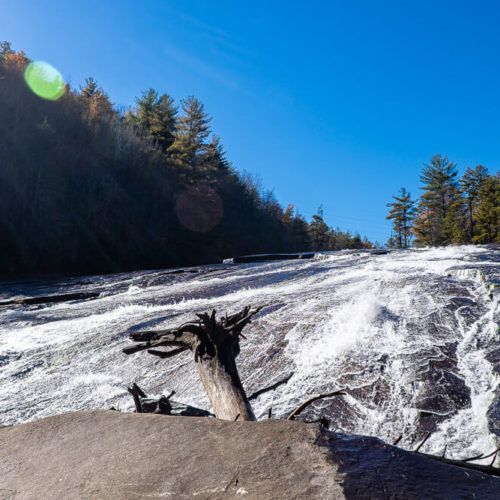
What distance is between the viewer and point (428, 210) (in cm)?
5725

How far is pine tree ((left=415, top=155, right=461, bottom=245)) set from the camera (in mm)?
54625

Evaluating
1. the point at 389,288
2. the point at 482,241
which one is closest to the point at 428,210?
the point at 482,241

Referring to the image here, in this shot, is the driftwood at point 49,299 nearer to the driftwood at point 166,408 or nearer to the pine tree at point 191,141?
the driftwood at point 166,408

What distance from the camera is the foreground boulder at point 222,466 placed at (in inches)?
44.1

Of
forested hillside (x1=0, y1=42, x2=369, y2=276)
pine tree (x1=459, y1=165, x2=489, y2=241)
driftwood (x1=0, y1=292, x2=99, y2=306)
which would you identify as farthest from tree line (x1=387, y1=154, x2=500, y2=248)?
driftwood (x1=0, y1=292, x2=99, y2=306)

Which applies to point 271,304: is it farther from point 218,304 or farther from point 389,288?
point 389,288

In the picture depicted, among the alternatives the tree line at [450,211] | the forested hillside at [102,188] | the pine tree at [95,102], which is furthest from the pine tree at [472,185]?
the pine tree at [95,102]

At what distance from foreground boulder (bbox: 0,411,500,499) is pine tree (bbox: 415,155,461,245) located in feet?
185

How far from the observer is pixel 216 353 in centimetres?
238

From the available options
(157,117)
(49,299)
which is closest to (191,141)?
(157,117)

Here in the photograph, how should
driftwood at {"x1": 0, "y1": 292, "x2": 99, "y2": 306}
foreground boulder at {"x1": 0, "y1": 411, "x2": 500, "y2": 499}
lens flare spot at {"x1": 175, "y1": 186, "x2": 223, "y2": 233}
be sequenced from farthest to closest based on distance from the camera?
lens flare spot at {"x1": 175, "y1": 186, "x2": 223, "y2": 233} < driftwood at {"x1": 0, "y1": 292, "x2": 99, "y2": 306} < foreground boulder at {"x1": 0, "y1": 411, "x2": 500, "y2": 499}

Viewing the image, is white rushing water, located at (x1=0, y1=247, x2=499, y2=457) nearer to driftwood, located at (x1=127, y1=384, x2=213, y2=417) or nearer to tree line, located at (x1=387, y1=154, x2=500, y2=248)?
driftwood, located at (x1=127, y1=384, x2=213, y2=417)

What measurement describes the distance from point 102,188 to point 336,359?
26383mm

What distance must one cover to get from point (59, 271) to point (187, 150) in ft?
68.3
